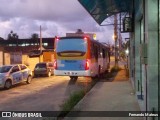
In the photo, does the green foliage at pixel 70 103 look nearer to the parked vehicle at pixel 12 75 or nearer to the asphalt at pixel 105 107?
the asphalt at pixel 105 107

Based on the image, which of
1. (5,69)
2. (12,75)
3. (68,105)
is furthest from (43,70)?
(68,105)

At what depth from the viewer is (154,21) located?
7.93m

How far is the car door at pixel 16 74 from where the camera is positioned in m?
23.6

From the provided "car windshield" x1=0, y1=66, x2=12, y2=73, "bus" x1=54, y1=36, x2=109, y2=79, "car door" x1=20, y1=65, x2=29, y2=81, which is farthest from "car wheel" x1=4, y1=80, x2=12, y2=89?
"bus" x1=54, y1=36, x2=109, y2=79

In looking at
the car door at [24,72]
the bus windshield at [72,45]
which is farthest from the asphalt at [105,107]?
the car door at [24,72]

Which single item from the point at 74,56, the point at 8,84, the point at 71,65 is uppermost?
the point at 74,56

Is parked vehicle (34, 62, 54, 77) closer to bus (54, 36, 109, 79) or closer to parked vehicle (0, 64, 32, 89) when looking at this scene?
parked vehicle (0, 64, 32, 89)

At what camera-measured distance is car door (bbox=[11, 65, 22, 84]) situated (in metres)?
23.6

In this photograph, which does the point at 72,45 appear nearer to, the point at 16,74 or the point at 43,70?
the point at 16,74

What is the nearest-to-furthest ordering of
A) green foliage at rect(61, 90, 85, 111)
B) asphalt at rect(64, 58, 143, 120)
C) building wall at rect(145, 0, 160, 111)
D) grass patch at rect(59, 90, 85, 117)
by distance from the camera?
1. building wall at rect(145, 0, 160, 111)
2. asphalt at rect(64, 58, 143, 120)
3. grass patch at rect(59, 90, 85, 117)
4. green foliage at rect(61, 90, 85, 111)

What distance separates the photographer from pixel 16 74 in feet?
78.8

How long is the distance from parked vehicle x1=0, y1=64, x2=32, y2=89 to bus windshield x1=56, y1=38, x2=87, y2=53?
3.13m

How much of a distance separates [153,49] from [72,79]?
2156cm

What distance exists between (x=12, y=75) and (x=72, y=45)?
14.6 feet
